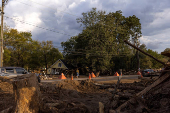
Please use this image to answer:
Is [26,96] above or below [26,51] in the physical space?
below

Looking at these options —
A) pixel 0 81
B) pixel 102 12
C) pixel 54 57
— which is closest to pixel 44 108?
pixel 0 81

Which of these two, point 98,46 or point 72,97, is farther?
point 98,46

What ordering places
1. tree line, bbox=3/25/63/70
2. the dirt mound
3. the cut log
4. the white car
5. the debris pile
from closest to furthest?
the debris pile < the cut log < the dirt mound < the white car < tree line, bbox=3/25/63/70

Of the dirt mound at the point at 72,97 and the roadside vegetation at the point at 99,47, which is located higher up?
the roadside vegetation at the point at 99,47

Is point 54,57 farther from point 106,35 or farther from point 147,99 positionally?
point 147,99

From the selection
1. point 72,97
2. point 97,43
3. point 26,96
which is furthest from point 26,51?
point 26,96

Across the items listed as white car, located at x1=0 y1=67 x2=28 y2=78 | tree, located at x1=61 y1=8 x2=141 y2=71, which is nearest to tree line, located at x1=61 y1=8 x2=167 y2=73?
tree, located at x1=61 y1=8 x2=141 y2=71

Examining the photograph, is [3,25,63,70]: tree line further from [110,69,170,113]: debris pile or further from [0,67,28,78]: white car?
[110,69,170,113]: debris pile

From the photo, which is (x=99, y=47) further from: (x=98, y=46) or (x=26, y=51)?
(x=26, y=51)

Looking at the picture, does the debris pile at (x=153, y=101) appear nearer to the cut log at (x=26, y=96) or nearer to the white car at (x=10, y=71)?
the cut log at (x=26, y=96)

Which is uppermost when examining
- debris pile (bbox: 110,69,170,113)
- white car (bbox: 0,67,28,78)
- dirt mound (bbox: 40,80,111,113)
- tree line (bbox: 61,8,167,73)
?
tree line (bbox: 61,8,167,73)

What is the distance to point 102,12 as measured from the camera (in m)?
36.8

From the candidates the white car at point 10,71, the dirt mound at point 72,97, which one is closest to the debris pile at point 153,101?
the dirt mound at point 72,97

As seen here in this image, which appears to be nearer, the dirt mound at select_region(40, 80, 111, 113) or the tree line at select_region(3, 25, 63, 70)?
the dirt mound at select_region(40, 80, 111, 113)
